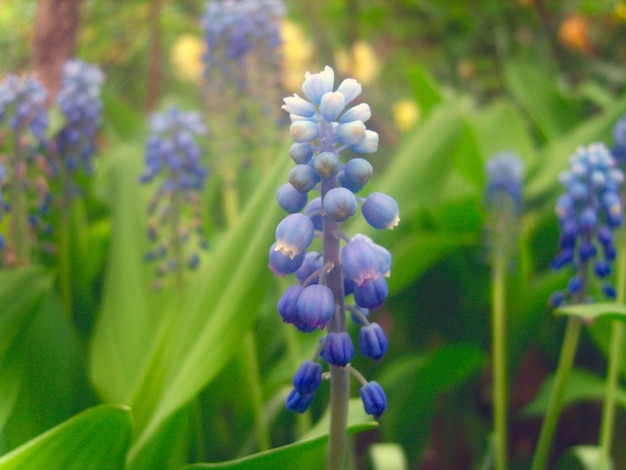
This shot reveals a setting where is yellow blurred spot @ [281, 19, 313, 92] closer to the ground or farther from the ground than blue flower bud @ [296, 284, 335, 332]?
farther from the ground

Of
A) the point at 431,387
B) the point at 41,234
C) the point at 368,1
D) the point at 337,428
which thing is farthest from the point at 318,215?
the point at 368,1

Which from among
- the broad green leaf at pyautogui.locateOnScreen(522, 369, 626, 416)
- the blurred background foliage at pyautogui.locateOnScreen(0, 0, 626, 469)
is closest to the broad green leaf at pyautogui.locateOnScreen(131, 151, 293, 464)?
the blurred background foliage at pyautogui.locateOnScreen(0, 0, 626, 469)

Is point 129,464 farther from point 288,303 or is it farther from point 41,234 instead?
point 41,234

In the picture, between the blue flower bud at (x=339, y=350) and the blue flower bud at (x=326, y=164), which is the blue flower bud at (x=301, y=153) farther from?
the blue flower bud at (x=339, y=350)

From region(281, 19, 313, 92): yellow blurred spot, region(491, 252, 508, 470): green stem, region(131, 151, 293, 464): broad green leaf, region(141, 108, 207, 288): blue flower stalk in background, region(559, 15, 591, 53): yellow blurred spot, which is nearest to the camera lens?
region(131, 151, 293, 464): broad green leaf

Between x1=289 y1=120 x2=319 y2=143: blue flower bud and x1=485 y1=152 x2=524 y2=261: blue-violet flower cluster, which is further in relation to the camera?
x1=485 y1=152 x2=524 y2=261: blue-violet flower cluster

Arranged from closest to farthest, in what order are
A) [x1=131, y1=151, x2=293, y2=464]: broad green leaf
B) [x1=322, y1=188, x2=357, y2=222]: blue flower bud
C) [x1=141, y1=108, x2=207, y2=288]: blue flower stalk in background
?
[x1=322, y1=188, x2=357, y2=222]: blue flower bud → [x1=131, y1=151, x2=293, y2=464]: broad green leaf → [x1=141, y1=108, x2=207, y2=288]: blue flower stalk in background

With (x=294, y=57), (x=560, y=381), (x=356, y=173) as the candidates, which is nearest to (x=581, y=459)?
(x=560, y=381)

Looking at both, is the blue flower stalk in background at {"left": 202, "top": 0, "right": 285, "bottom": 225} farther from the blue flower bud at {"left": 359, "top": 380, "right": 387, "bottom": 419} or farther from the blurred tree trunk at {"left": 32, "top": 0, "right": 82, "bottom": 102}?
the blue flower bud at {"left": 359, "top": 380, "right": 387, "bottom": 419}

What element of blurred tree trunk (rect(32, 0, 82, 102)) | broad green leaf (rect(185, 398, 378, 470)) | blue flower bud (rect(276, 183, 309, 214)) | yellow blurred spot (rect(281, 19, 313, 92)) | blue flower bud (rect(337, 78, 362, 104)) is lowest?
broad green leaf (rect(185, 398, 378, 470))
